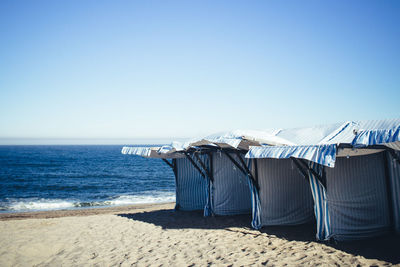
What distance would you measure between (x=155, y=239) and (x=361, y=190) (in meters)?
6.57

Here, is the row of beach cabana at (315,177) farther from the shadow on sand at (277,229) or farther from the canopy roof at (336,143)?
the shadow on sand at (277,229)

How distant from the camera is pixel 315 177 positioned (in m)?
7.05

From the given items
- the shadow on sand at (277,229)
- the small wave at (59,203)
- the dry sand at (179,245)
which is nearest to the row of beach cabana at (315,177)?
the shadow on sand at (277,229)

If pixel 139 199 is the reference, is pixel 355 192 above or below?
above

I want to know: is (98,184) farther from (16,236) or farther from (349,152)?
(349,152)

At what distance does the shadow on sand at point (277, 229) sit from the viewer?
6158 millimetres

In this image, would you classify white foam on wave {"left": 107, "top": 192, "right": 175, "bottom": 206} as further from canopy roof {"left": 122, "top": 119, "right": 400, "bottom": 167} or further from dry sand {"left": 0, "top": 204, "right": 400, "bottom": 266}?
canopy roof {"left": 122, "top": 119, "right": 400, "bottom": 167}

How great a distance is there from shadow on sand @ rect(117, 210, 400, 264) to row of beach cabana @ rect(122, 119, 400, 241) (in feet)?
1.00

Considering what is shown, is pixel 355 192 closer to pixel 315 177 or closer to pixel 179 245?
pixel 315 177

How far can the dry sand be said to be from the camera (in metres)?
6.26

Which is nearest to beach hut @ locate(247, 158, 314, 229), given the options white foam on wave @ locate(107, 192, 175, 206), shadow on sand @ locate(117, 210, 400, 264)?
shadow on sand @ locate(117, 210, 400, 264)

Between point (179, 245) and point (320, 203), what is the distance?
4.34m

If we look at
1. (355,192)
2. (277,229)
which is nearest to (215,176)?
(277,229)

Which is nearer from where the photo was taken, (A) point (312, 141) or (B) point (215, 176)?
(A) point (312, 141)
